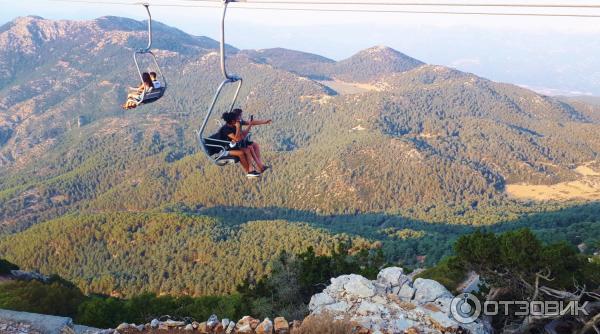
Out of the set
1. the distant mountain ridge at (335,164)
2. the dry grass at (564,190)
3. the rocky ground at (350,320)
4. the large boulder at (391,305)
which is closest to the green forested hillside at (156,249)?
the distant mountain ridge at (335,164)

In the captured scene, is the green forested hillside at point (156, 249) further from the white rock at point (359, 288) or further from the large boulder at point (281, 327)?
the large boulder at point (281, 327)

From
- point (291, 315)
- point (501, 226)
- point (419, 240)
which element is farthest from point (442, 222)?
point (291, 315)

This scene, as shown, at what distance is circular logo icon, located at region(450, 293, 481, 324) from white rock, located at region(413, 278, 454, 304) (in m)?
0.47

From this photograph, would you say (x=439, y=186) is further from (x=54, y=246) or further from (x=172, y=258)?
(x=54, y=246)

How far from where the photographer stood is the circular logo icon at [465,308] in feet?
41.5

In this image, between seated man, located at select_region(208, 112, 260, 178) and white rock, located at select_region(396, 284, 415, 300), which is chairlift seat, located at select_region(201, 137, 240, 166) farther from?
white rock, located at select_region(396, 284, 415, 300)

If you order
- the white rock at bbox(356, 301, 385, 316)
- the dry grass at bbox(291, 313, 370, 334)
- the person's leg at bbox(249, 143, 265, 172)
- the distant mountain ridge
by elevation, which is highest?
the person's leg at bbox(249, 143, 265, 172)

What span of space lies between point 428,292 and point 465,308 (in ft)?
4.24

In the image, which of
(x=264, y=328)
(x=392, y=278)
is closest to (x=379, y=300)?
(x=392, y=278)

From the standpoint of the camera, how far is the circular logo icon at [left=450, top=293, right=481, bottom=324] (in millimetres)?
12648

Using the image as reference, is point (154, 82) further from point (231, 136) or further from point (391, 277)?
point (391, 277)

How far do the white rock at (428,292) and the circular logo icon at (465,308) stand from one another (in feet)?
1.53

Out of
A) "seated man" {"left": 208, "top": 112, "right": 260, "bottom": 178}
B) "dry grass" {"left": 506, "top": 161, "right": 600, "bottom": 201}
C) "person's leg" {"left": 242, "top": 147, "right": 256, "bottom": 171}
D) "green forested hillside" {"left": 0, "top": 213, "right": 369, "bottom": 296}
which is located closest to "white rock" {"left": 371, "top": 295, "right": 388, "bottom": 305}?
"person's leg" {"left": 242, "top": 147, "right": 256, "bottom": 171}

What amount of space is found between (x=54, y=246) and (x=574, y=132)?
183757 mm
